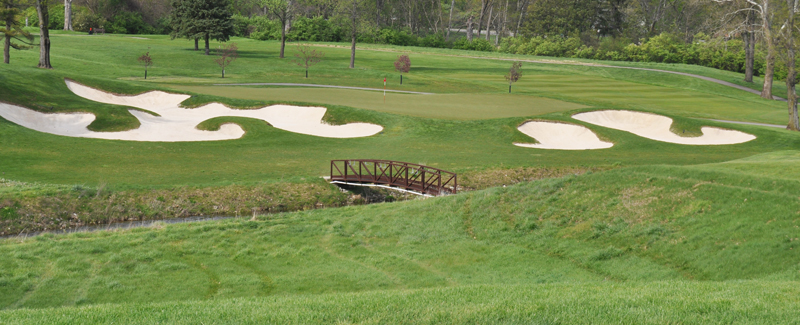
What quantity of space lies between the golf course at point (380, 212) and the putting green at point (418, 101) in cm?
35

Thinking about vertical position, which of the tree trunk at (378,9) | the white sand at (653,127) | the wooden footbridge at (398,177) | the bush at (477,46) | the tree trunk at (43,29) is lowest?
the wooden footbridge at (398,177)

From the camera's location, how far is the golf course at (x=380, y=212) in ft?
32.5

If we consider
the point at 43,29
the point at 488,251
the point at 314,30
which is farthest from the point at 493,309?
the point at 314,30

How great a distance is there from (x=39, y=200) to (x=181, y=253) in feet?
25.9

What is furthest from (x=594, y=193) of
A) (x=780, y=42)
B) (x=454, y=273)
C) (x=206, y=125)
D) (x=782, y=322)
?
(x=780, y=42)

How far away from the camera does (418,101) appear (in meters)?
43.9

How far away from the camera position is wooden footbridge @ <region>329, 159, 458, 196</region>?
82.8 feet

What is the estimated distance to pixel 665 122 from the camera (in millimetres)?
38969

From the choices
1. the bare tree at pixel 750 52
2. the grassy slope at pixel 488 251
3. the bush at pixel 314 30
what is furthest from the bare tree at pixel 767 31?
the bush at pixel 314 30

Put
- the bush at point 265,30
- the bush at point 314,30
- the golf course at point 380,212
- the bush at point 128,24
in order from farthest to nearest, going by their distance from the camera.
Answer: the bush at point 314,30 → the bush at point 265,30 → the bush at point 128,24 → the golf course at point 380,212

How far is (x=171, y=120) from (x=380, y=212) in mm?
18693

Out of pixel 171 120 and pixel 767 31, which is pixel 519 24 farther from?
pixel 171 120

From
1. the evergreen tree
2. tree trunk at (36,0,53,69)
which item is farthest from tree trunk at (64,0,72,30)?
tree trunk at (36,0,53,69)

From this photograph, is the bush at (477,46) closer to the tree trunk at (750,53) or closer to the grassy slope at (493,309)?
the tree trunk at (750,53)
